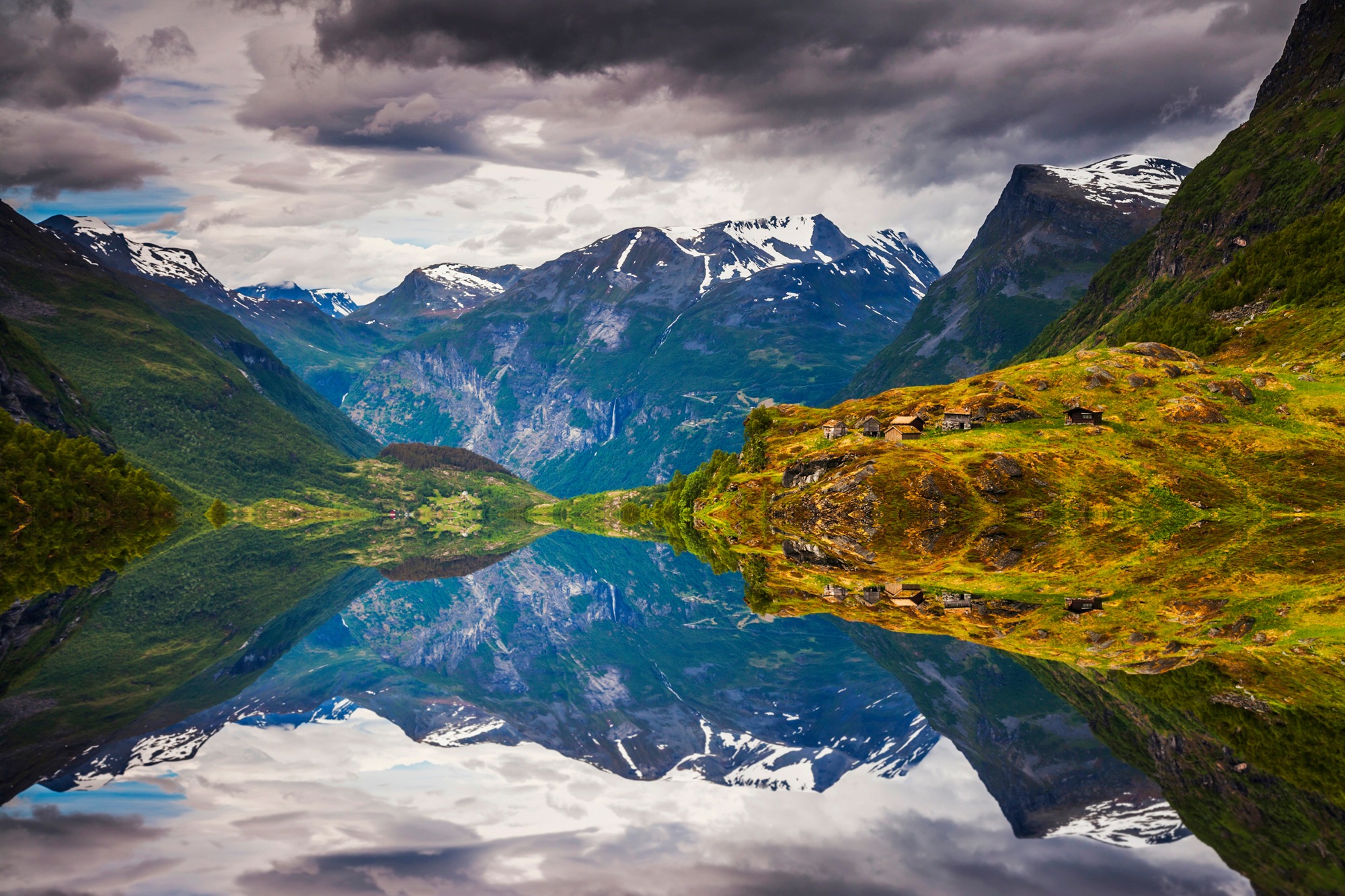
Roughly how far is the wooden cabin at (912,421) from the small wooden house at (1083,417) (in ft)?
90.0

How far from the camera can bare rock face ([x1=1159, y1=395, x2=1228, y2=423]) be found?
119m

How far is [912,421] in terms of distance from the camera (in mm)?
147125

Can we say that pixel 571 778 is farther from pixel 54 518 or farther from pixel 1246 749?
pixel 54 518

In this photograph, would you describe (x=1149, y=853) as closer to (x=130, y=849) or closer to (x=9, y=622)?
(x=130, y=849)

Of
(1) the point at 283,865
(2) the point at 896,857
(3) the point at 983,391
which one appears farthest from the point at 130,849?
(3) the point at 983,391

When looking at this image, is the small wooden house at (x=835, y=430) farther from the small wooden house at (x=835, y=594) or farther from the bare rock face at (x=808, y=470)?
the small wooden house at (x=835, y=594)

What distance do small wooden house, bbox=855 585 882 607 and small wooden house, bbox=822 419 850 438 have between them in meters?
80.7

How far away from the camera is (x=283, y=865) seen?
3045 centimetres

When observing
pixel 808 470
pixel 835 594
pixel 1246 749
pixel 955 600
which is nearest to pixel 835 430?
pixel 808 470

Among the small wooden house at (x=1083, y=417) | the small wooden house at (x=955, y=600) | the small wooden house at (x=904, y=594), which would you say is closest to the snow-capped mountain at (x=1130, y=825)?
the small wooden house at (x=955, y=600)

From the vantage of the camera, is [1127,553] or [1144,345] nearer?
[1127,553]

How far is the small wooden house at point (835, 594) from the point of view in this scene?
285 ft

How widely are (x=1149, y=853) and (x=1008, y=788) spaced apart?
25.0 feet

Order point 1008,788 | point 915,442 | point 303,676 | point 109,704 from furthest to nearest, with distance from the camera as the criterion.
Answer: point 915,442 → point 303,676 → point 109,704 → point 1008,788
